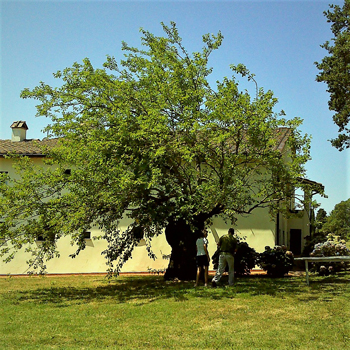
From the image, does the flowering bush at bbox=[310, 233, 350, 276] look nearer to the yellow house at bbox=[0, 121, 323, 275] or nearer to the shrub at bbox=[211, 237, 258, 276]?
the shrub at bbox=[211, 237, 258, 276]

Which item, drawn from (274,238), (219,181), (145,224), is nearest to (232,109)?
(219,181)

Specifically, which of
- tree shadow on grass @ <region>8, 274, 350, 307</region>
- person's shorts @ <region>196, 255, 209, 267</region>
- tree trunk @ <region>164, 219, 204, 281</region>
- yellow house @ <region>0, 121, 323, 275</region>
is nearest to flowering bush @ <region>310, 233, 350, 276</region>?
tree shadow on grass @ <region>8, 274, 350, 307</region>

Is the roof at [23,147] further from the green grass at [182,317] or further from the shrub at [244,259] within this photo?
the shrub at [244,259]

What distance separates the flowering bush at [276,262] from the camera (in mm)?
17656

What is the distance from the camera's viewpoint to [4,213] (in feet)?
45.3

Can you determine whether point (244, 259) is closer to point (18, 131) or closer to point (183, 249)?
point (183, 249)

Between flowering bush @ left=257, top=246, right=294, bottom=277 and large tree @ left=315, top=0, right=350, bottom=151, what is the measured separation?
33.4ft

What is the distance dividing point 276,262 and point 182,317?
28.5 ft

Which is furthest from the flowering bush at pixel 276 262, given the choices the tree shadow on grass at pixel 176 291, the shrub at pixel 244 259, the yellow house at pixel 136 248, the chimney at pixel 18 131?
the chimney at pixel 18 131

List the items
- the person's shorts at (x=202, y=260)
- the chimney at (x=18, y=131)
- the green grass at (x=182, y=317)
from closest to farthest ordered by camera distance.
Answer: the green grass at (x=182, y=317) < the person's shorts at (x=202, y=260) < the chimney at (x=18, y=131)

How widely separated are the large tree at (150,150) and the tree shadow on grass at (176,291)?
1230 mm

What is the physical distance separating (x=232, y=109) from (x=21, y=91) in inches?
266

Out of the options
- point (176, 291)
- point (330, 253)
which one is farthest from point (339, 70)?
point (176, 291)

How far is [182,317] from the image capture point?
9758mm
